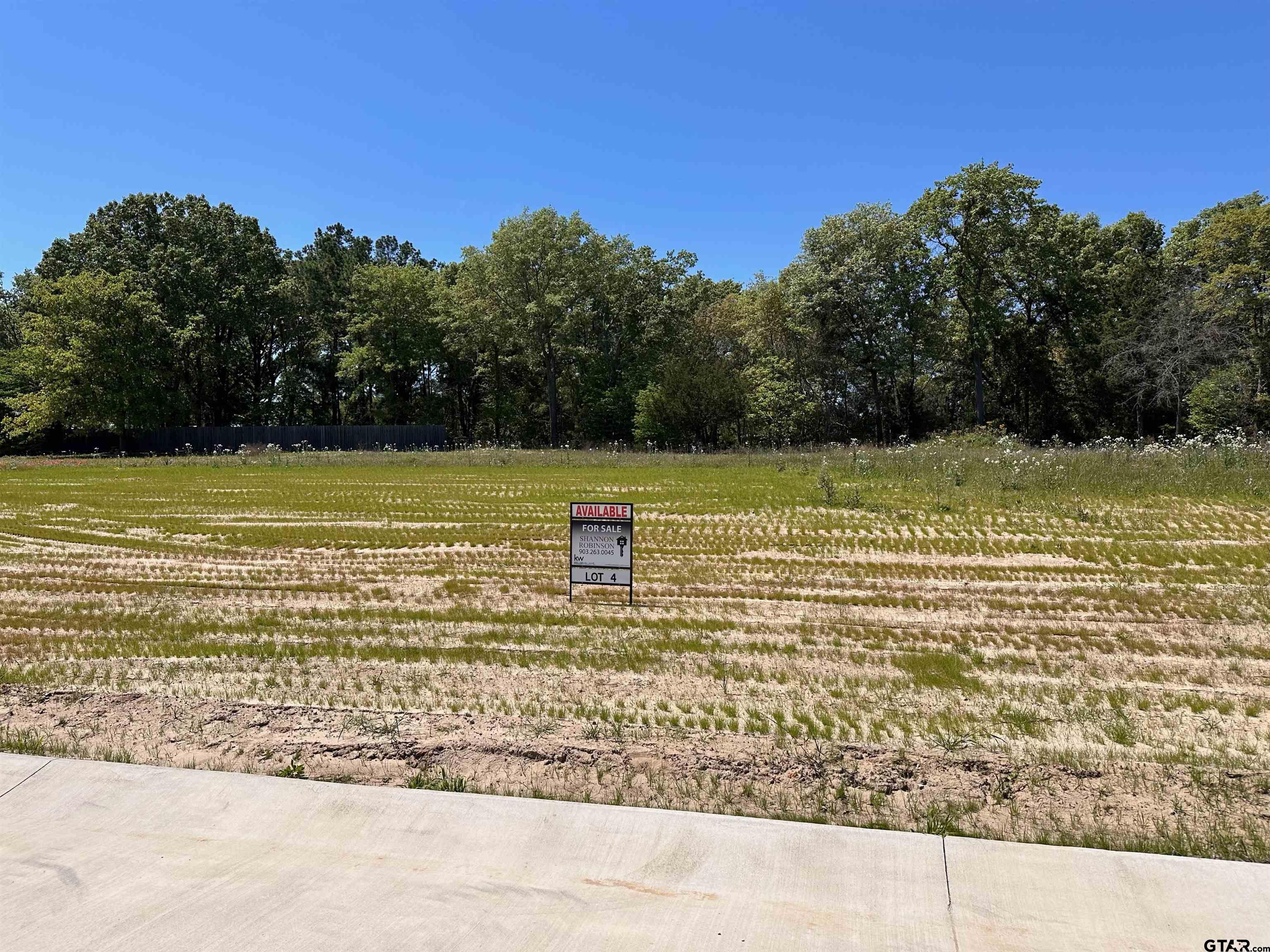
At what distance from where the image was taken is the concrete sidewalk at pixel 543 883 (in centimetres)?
324

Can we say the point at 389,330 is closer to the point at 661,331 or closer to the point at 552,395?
the point at 552,395

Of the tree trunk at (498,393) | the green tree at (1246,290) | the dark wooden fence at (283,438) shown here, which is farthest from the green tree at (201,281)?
the green tree at (1246,290)

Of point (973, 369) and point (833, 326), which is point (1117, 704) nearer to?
point (833, 326)

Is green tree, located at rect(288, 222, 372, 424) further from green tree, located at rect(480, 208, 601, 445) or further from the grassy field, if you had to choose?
the grassy field

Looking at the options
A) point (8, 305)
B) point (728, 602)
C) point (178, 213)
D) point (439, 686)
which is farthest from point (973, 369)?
point (8, 305)

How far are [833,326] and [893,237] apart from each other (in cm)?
618

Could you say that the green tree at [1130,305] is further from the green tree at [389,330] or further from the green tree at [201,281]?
the green tree at [201,281]

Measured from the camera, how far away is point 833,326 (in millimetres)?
48594

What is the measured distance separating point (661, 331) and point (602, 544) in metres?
49.1

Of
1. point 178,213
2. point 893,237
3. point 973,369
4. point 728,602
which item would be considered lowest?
point 728,602

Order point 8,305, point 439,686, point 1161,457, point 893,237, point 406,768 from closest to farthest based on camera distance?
1. point 406,768
2. point 439,686
3. point 1161,457
4. point 893,237
5. point 8,305

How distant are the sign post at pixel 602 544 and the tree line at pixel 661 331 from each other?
39.1 meters

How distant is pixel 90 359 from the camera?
54.4 m

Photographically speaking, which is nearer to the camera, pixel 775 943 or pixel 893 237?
pixel 775 943
